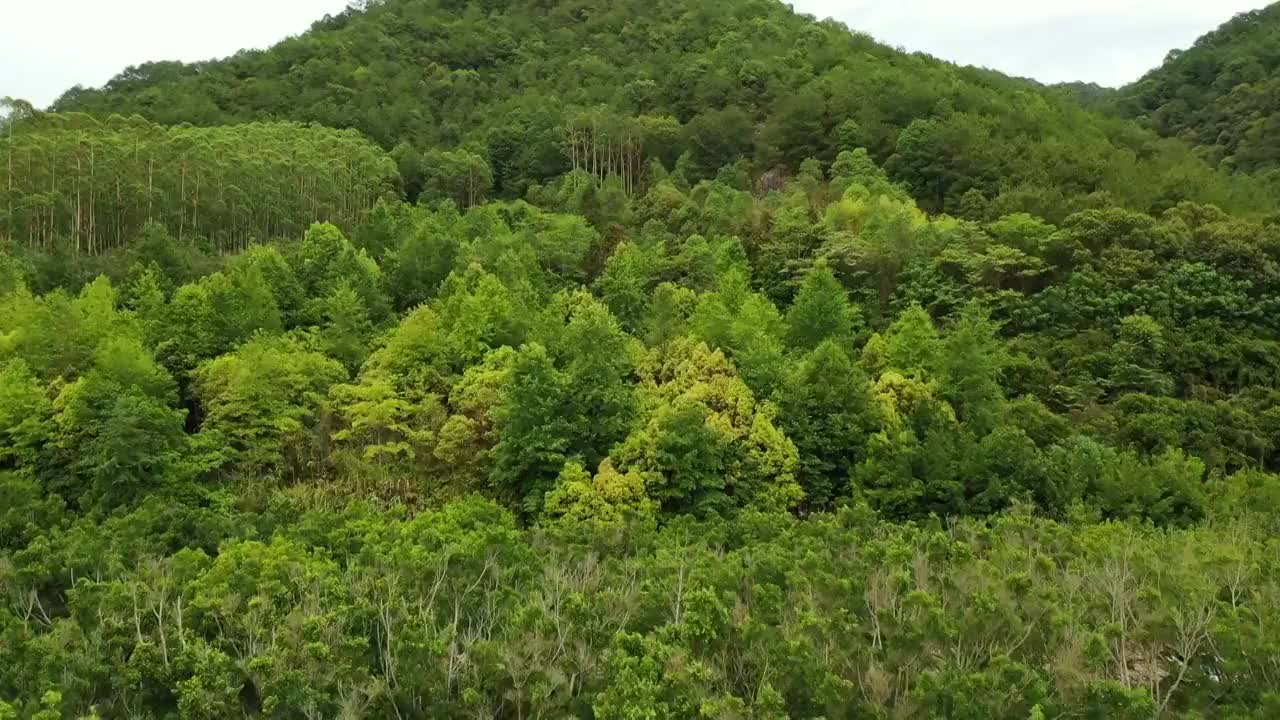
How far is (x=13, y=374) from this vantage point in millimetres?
34000

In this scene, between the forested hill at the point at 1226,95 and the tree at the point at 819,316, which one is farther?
the forested hill at the point at 1226,95

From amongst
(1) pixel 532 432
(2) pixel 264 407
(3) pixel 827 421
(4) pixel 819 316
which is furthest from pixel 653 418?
(2) pixel 264 407

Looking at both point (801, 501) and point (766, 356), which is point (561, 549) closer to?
point (801, 501)

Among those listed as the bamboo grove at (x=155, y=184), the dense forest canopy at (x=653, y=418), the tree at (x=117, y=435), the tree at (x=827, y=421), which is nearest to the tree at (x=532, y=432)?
the dense forest canopy at (x=653, y=418)

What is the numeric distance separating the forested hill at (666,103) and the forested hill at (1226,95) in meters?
8.91

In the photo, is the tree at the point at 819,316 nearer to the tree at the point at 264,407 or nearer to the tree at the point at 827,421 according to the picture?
the tree at the point at 827,421

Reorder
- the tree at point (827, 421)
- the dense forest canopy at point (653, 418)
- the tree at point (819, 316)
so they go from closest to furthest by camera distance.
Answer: the dense forest canopy at point (653, 418) → the tree at point (827, 421) → the tree at point (819, 316)

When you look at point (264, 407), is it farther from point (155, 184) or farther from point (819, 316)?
point (155, 184)

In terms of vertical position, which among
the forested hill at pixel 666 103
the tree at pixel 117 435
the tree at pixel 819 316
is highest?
the forested hill at pixel 666 103

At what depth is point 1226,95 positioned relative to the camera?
255ft

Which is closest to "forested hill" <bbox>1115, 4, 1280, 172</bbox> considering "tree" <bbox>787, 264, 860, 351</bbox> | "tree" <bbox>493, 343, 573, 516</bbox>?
"tree" <bbox>787, 264, 860, 351</bbox>

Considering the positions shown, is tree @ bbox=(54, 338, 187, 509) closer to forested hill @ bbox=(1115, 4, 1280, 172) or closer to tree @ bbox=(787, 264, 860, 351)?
tree @ bbox=(787, 264, 860, 351)

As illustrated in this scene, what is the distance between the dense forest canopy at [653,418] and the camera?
53.1 feet

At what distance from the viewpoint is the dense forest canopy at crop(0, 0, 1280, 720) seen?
1619cm
